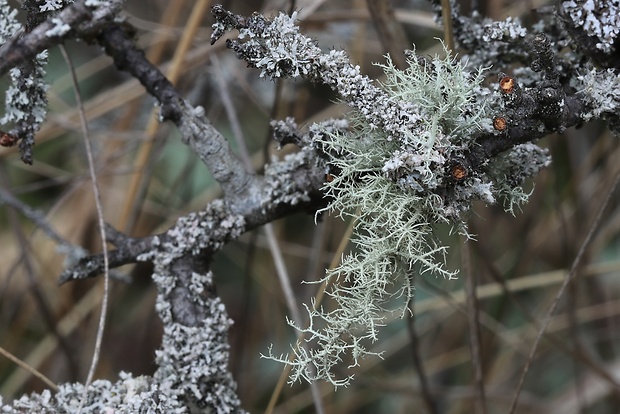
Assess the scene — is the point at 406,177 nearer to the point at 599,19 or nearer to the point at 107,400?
the point at 599,19

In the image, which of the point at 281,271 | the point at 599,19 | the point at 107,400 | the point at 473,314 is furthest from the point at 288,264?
the point at 599,19

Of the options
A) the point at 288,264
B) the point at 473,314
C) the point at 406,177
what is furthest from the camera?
the point at 288,264

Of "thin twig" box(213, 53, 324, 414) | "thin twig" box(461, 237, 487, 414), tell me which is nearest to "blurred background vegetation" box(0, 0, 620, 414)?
"thin twig" box(213, 53, 324, 414)

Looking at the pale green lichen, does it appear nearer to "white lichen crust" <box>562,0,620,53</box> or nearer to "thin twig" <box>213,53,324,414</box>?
"white lichen crust" <box>562,0,620,53</box>

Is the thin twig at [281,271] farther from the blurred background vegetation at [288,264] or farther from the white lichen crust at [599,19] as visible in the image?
the white lichen crust at [599,19]

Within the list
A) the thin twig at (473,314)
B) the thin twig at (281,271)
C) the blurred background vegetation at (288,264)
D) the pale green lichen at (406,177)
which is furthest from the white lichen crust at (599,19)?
the blurred background vegetation at (288,264)

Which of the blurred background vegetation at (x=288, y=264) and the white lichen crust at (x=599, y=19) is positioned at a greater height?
the blurred background vegetation at (x=288, y=264)

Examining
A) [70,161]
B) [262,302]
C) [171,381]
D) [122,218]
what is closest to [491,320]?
[262,302]

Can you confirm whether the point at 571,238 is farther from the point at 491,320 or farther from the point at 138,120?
the point at 138,120
